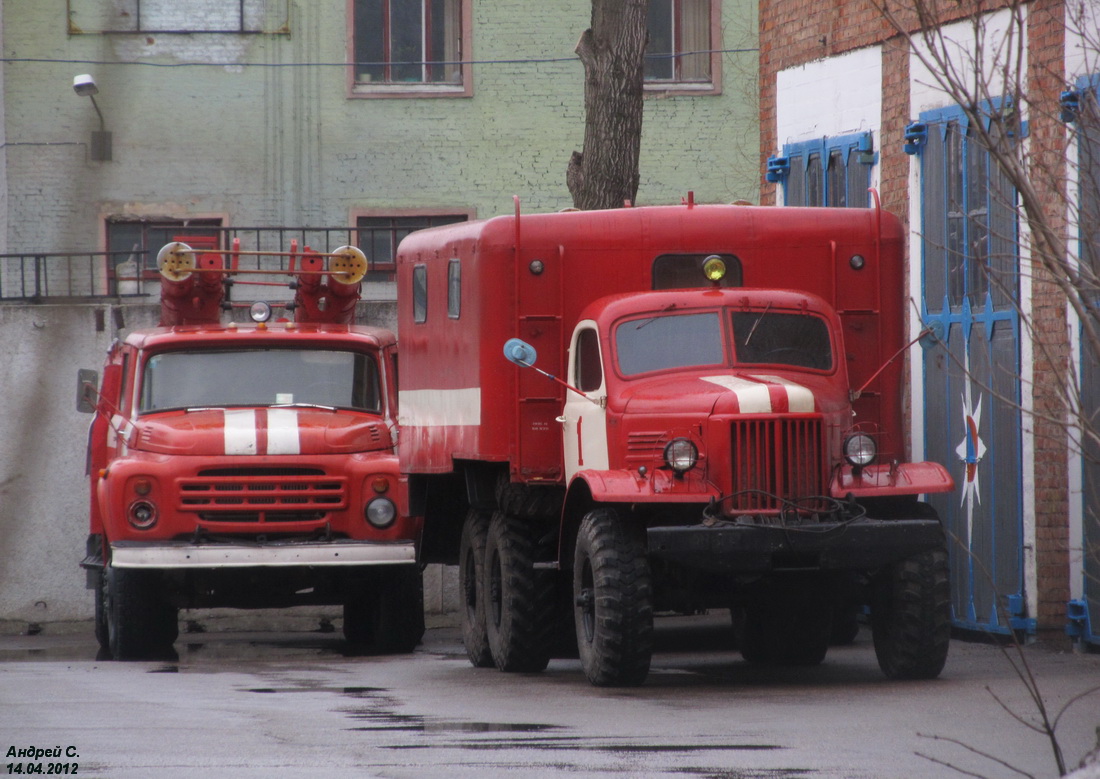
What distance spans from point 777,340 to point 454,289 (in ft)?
7.41

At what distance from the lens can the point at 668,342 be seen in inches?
474

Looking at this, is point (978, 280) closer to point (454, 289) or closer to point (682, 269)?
point (682, 269)

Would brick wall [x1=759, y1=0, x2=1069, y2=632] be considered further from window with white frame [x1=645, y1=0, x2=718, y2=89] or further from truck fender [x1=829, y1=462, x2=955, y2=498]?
window with white frame [x1=645, y1=0, x2=718, y2=89]

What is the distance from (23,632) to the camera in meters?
19.2

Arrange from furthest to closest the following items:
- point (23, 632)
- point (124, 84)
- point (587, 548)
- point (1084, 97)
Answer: point (124, 84), point (23, 632), point (587, 548), point (1084, 97)

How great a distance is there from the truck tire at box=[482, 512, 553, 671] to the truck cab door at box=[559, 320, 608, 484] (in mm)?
649

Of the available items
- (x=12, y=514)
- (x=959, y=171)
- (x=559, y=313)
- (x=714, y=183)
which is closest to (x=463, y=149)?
(x=714, y=183)

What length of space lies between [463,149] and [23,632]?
11.1m

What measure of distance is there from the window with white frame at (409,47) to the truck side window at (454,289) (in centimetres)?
1514

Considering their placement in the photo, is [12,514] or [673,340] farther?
[12,514]

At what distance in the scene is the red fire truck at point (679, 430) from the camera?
1116 cm

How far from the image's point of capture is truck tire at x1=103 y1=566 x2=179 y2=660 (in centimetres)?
1474

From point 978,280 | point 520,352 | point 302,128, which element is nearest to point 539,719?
point 520,352

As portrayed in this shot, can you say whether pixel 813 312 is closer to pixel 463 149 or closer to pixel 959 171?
pixel 959 171
